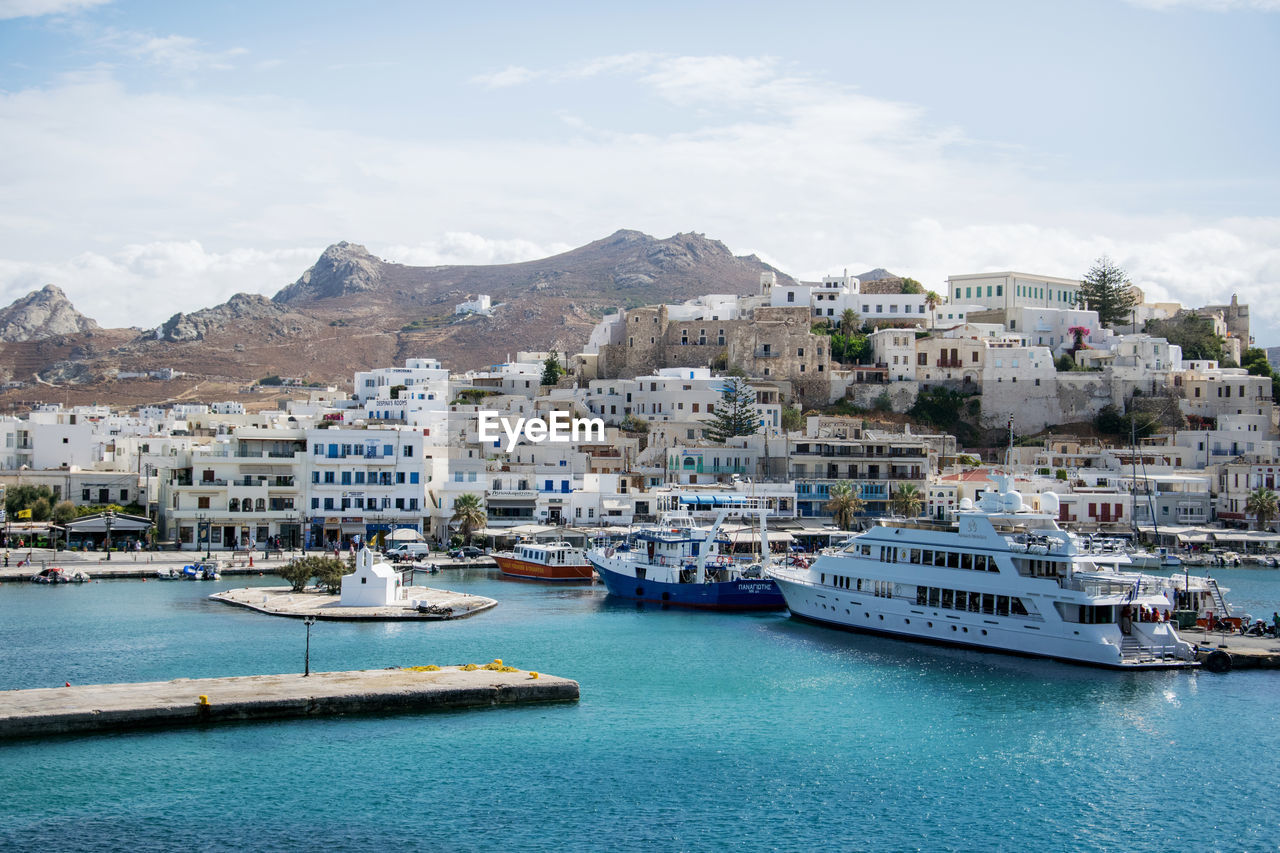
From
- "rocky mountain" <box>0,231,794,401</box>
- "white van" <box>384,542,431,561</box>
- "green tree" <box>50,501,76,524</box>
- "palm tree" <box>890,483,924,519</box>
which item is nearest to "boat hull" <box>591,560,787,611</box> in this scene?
"white van" <box>384,542,431,561</box>

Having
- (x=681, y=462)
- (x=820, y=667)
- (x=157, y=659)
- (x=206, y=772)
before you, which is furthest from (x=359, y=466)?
(x=206, y=772)

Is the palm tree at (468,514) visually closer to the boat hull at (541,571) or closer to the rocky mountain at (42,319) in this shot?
the boat hull at (541,571)

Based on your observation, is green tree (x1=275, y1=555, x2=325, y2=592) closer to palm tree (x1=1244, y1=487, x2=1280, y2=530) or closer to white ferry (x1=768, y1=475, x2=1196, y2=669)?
white ferry (x1=768, y1=475, x2=1196, y2=669)

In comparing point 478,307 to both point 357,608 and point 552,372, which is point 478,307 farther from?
point 357,608

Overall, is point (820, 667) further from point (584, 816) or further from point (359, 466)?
point (359, 466)

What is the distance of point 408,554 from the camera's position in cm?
5434

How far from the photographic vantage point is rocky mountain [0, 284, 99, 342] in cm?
18554

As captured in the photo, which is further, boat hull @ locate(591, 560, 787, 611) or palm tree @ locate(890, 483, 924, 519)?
palm tree @ locate(890, 483, 924, 519)

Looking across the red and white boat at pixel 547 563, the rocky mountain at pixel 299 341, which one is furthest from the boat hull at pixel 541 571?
the rocky mountain at pixel 299 341

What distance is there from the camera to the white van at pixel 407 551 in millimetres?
54031

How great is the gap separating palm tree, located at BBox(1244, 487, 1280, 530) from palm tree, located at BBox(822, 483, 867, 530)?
20229 mm

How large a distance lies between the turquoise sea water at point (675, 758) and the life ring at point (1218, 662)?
1.83 feet

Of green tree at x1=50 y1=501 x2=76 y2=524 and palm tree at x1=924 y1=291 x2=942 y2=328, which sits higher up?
palm tree at x1=924 y1=291 x2=942 y2=328

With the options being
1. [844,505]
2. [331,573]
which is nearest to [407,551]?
[331,573]
